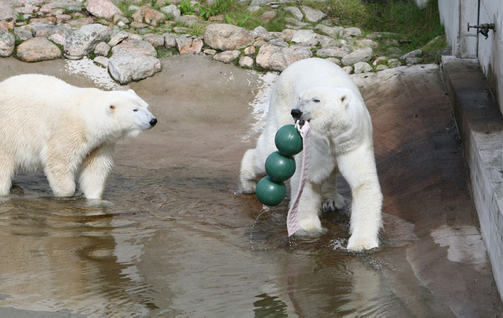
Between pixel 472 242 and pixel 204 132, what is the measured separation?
4391 millimetres

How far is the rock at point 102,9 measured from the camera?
11.0 metres

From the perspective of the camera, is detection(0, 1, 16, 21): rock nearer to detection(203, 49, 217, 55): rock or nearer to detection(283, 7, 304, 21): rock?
detection(203, 49, 217, 55): rock

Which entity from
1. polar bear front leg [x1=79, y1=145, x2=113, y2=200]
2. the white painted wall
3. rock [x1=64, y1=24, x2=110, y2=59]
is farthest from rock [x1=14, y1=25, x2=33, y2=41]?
the white painted wall

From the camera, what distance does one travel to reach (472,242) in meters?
4.76

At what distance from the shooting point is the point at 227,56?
9.98 metres

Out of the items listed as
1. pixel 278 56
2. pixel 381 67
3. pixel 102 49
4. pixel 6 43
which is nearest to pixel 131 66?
pixel 102 49

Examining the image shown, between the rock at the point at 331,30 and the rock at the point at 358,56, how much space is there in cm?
99

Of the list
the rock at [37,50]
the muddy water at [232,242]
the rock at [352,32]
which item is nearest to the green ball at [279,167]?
the muddy water at [232,242]

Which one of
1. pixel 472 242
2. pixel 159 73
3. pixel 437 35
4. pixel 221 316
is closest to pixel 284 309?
pixel 221 316

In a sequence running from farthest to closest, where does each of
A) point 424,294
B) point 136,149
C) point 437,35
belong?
point 437,35 < point 136,149 < point 424,294

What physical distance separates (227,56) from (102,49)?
1746 mm

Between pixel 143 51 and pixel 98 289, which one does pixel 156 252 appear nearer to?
pixel 98 289

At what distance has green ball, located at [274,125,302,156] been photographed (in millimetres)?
4770

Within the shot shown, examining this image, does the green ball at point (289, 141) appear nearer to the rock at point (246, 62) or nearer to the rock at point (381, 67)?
the rock at point (381, 67)
